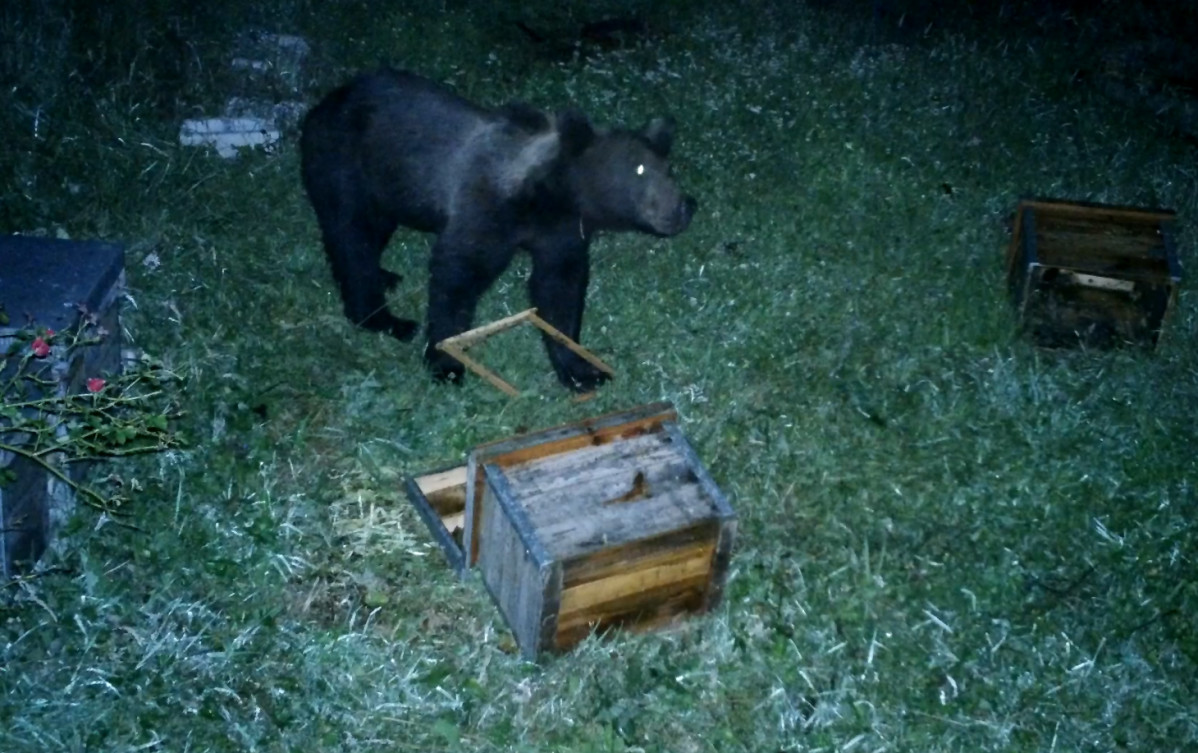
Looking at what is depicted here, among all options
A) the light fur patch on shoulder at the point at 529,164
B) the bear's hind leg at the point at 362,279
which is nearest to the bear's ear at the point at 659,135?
the light fur patch on shoulder at the point at 529,164

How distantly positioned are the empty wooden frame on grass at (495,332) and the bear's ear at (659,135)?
99cm

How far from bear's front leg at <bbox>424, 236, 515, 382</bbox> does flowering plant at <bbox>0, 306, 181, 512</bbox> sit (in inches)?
46.7

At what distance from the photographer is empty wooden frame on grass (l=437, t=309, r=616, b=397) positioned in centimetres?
544

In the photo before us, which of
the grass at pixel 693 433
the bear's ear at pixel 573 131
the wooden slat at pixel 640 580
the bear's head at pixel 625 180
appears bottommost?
the grass at pixel 693 433

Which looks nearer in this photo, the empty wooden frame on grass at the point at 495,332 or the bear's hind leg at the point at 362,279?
the empty wooden frame on grass at the point at 495,332

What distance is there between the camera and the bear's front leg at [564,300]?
573cm

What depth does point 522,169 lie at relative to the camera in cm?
553

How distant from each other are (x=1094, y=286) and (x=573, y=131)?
2743 millimetres

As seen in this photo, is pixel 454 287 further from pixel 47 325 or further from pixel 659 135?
pixel 47 325

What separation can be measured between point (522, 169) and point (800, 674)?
2.54 meters

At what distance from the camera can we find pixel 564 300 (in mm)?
5852

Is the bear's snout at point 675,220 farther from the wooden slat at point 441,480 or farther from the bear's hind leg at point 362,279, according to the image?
the wooden slat at point 441,480

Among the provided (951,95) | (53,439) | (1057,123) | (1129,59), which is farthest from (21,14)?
(1129,59)

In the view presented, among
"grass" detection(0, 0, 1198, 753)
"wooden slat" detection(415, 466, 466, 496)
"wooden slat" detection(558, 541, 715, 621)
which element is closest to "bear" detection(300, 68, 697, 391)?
"grass" detection(0, 0, 1198, 753)
